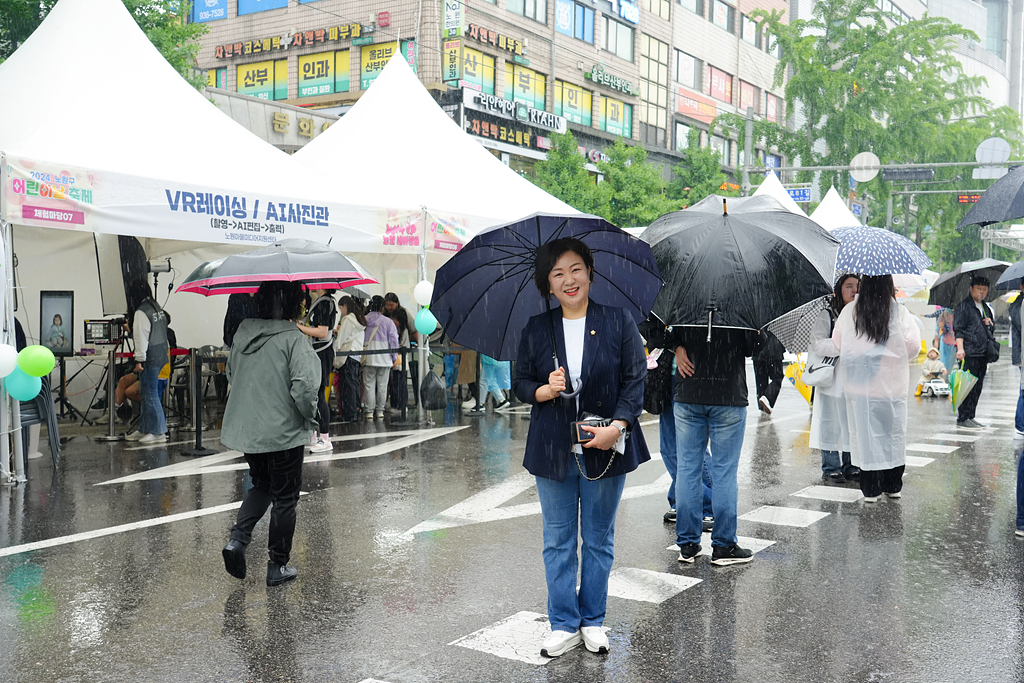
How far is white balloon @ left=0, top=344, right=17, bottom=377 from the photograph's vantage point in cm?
787

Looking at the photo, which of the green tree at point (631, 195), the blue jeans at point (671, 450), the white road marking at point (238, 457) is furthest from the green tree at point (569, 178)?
the blue jeans at point (671, 450)

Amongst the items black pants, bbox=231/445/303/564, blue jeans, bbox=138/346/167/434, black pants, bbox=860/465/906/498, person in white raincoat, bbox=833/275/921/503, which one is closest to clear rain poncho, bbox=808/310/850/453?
person in white raincoat, bbox=833/275/921/503

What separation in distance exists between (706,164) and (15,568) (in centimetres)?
3544

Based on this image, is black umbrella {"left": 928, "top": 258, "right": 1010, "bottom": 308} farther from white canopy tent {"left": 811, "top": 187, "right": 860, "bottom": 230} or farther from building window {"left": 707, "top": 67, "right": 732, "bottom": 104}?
building window {"left": 707, "top": 67, "right": 732, "bottom": 104}

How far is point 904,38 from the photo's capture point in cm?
3350

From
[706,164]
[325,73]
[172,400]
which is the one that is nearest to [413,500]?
[172,400]

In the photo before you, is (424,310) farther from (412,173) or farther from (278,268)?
(278,268)

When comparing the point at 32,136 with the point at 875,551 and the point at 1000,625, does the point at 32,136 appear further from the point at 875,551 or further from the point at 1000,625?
the point at 1000,625

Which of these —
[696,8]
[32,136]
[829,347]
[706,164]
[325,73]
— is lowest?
[829,347]

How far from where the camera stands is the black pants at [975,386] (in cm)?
1220

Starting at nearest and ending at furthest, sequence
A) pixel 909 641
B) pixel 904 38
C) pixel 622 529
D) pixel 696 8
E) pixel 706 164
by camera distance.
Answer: pixel 909 641 < pixel 622 529 < pixel 904 38 < pixel 706 164 < pixel 696 8

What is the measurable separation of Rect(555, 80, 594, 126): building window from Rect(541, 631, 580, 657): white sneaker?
35.9 metres

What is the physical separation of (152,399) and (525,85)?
94.7ft

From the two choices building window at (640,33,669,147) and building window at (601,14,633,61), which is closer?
building window at (601,14,633,61)
